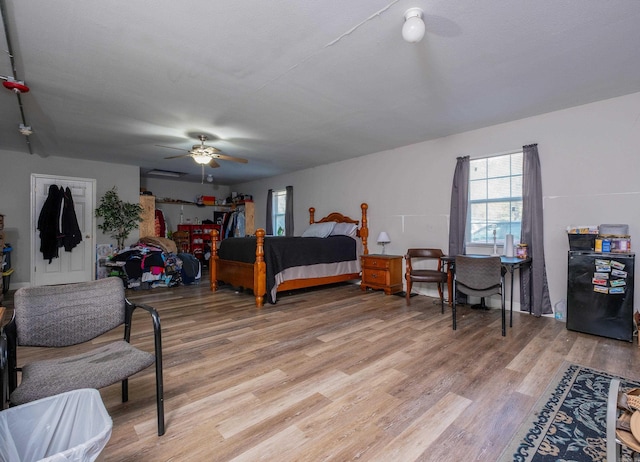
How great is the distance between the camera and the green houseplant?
600 cm

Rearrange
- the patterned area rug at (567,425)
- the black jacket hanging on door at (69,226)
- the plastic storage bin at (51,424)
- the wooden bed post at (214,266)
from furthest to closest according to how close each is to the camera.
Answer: the black jacket hanging on door at (69,226) → the wooden bed post at (214,266) → the patterned area rug at (567,425) → the plastic storage bin at (51,424)

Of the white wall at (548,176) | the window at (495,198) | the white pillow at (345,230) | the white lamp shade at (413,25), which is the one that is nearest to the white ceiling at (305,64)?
the white lamp shade at (413,25)

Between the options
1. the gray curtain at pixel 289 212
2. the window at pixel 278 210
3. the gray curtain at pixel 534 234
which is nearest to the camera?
the gray curtain at pixel 534 234

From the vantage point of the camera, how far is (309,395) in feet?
6.28

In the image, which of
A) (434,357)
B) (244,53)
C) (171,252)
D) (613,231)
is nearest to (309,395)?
(434,357)

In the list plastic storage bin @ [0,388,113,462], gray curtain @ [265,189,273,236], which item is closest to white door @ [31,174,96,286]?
gray curtain @ [265,189,273,236]

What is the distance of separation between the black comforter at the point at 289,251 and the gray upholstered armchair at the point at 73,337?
8.25 feet

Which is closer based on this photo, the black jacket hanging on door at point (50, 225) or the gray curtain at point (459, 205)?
the gray curtain at point (459, 205)

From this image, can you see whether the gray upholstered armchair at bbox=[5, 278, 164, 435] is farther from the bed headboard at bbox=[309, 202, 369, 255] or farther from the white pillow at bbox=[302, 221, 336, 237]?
the bed headboard at bbox=[309, 202, 369, 255]

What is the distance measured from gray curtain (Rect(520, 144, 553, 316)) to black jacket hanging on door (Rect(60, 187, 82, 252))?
714 cm

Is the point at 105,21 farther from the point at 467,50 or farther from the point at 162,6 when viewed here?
the point at 467,50

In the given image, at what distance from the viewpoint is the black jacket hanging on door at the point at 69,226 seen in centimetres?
538

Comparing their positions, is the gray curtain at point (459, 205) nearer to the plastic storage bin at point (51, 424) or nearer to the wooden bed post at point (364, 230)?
the wooden bed post at point (364, 230)

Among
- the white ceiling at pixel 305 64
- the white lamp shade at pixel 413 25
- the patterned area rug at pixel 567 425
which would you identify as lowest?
the patterned area rug at pixel 567 425
